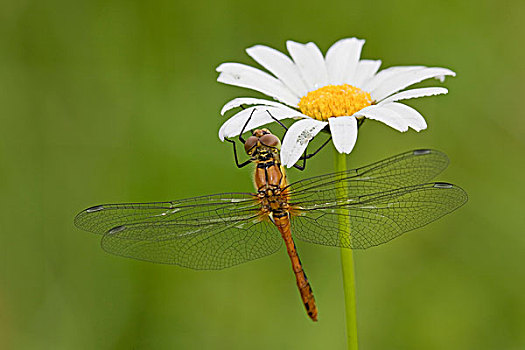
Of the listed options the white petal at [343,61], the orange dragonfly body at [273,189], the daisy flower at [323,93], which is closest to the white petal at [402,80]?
the daisy flower at [323,93]

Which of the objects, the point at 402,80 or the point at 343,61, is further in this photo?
the point at 343,61

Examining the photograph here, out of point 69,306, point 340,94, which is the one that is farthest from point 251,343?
point 340,94

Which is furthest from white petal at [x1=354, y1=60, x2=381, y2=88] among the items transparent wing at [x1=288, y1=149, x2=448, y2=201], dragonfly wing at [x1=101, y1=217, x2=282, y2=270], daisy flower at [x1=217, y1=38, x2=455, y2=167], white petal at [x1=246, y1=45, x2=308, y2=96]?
dragonfly wing at [x1=101, y1=217, x2=282, y2=270]

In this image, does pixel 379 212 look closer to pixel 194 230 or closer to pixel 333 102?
pixel 333 102

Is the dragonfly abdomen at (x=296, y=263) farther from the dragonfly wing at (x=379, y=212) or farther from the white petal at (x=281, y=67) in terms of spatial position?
the white petal at (x=281, y=67)

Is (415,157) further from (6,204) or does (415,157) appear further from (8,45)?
(8,45)

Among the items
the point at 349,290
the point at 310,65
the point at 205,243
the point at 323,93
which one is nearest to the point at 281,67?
the point at 310,65

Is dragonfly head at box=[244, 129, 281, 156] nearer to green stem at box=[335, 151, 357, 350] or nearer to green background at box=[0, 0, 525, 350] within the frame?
green stem at box=[335, 151, 357, 350]
